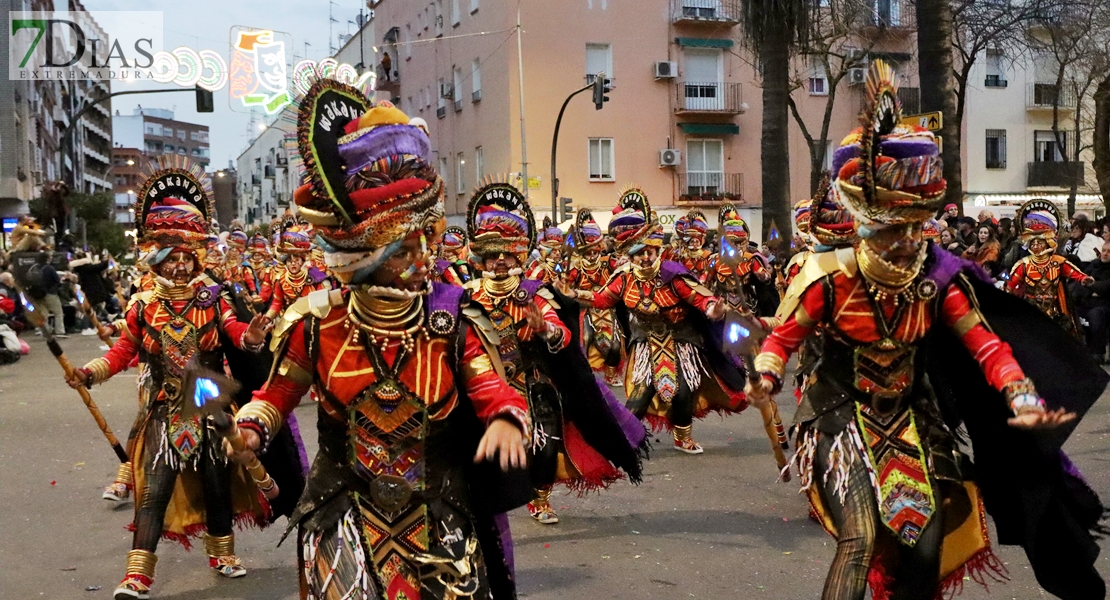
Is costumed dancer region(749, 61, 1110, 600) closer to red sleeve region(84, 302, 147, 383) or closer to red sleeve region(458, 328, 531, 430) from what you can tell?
red sleeve region(458, 328, 531, 430)

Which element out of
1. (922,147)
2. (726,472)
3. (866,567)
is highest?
(922,147)

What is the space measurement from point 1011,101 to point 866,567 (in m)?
40.9

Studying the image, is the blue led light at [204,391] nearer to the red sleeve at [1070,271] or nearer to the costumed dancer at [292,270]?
the costumed dancer at [292,270]

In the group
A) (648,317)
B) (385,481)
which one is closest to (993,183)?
(648,317)

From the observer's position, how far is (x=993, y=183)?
41.3 metres

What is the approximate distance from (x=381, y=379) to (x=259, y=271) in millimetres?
15800

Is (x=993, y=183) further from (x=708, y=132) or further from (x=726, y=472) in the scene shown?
(x=726, y=472)

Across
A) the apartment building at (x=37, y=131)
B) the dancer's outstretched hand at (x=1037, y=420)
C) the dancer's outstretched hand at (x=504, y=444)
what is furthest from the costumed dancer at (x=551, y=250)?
the apartment building at (x=37, y=131)

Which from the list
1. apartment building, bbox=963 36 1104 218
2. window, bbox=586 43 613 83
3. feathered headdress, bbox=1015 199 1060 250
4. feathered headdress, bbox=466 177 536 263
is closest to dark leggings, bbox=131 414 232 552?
feathered headdress, bbox=466 177 536 263

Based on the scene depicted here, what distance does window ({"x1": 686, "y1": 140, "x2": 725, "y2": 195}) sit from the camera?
38.2m

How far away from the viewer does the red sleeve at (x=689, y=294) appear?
30.0 feet

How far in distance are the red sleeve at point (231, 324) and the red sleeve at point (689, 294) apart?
4.01 meters

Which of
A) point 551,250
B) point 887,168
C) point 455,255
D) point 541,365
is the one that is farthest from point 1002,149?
point 887,168

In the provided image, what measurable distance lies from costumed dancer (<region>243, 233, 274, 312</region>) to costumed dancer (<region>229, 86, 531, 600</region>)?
11.3m
